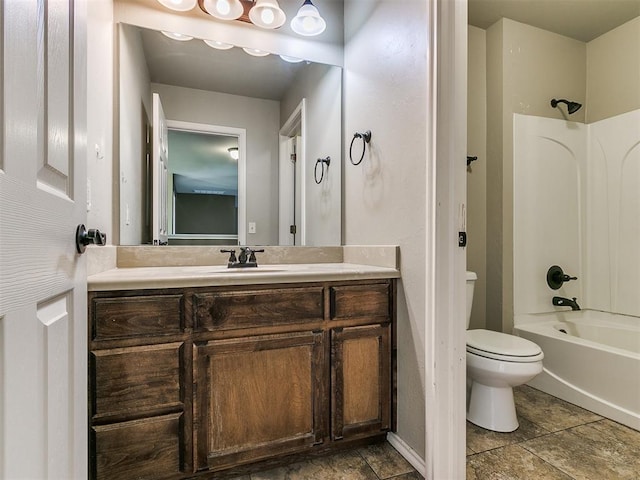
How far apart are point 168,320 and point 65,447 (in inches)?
18.7

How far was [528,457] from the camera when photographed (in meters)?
1.50

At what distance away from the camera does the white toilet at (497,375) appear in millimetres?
1668

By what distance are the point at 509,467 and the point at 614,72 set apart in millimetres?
2844

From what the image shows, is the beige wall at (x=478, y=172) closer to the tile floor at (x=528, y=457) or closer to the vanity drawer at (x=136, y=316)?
the tile floor at (x=528, y=457)

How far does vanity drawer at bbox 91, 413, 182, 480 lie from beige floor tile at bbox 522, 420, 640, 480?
5.04ft

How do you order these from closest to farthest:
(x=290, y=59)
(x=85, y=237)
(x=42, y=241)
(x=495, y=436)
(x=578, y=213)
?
(x=42, y=241) → (x=85, y=237) → (x=495, y=436) → (x=290, y=59) → (x=578, y=213)

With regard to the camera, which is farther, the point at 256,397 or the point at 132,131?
the point at 132,131

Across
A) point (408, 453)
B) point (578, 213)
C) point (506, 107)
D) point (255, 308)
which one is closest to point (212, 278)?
point (255, 308)

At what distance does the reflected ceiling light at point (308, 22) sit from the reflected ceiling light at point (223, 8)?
32 cm

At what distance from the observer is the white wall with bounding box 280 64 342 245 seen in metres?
2.08

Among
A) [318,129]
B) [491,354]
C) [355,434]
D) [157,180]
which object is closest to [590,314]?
[491,354]

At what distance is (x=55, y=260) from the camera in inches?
27.7

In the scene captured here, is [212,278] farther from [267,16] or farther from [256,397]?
[267,16]

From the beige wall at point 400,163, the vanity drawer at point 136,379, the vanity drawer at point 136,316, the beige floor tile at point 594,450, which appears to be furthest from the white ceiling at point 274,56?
the beige floor tile at point 594,450
